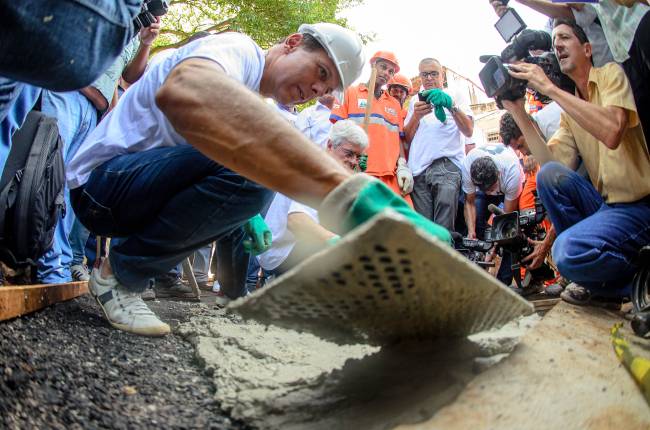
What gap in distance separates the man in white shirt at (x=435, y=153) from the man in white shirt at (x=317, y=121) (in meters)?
0.76

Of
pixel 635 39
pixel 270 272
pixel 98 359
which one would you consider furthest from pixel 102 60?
pixel 270 272

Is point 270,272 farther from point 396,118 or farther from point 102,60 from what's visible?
point 102,60

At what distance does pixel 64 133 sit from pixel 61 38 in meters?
1.58

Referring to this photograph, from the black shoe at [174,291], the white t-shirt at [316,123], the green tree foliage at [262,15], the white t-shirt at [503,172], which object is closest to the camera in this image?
the black shoe at [174,291]

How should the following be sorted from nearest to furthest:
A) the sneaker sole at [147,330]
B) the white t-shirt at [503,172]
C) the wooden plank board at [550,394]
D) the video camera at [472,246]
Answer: the wooden plank board at [550,394], the sneaker sole at [147,330], the video camera at [472,246], the white t-shirt at [503,172]

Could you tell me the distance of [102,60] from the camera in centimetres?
98

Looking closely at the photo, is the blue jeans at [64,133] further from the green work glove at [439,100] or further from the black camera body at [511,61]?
the green work glove at [439,100]

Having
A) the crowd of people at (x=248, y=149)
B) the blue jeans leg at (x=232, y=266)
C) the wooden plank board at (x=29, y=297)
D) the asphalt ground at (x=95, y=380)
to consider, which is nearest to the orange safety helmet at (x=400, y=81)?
the crowd of people at (x=248, y=149)

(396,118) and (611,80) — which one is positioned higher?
(611,80)

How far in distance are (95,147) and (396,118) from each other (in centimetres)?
278

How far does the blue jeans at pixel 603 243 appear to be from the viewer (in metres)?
1.91

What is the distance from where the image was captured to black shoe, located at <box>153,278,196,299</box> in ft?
9.79

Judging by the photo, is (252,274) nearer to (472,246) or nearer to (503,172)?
(472,246)

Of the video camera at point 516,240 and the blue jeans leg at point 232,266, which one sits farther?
Answer: the video camera at point 516,240
